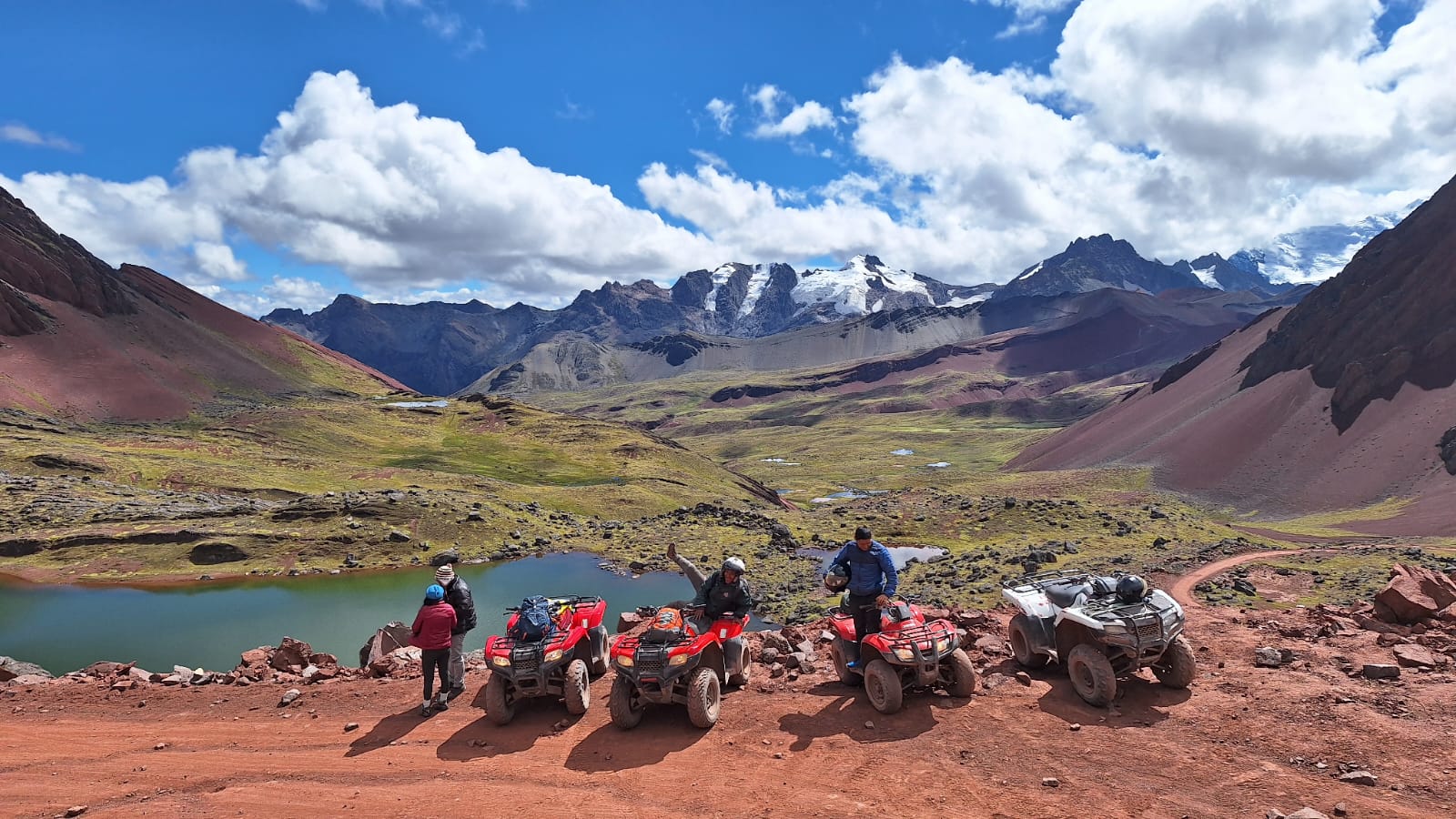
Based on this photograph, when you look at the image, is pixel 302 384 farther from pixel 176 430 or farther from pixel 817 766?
pixel 817 766

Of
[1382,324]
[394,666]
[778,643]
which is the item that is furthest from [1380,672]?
[1382,324]

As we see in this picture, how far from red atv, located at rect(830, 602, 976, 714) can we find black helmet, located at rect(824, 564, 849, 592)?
38.4 inches

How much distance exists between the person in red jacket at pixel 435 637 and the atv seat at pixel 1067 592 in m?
12.9

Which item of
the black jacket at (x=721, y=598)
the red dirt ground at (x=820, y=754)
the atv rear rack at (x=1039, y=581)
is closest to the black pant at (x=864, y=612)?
the red dirt ground at (x=820, y=754)

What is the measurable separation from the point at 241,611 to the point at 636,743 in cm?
4020

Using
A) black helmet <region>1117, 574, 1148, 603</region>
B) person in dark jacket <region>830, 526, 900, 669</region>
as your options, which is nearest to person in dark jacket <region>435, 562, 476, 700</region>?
person in dark jacket <region>830, 526, 900, 669</region>

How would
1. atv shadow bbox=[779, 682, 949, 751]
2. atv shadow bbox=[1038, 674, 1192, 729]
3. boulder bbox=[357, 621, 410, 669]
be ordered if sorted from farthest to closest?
boulder bbox=[357, 621, 410, 669], atv shadow bbox=[779, 682, 949, 751], atv shadow bbox=[1038, 674, 1192, 729]

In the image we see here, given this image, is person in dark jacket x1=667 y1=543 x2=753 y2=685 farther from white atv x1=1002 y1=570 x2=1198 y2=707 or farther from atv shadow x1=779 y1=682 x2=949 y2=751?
Result: white atv x1=1002 y1=570 x2=1198 y2=707

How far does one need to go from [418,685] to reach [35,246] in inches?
8383

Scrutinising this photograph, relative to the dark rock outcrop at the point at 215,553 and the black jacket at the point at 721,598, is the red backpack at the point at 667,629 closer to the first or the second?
the black jacket at the point at 721,598

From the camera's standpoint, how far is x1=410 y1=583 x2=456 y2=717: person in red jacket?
1491cm

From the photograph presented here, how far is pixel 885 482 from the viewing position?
467 feet

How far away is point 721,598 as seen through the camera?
14781 millimetres

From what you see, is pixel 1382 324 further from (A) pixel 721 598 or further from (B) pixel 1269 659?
(A) pixel 721 598
